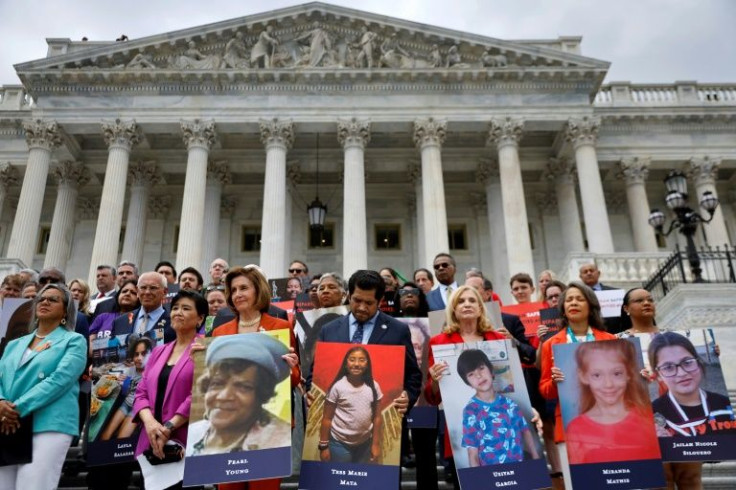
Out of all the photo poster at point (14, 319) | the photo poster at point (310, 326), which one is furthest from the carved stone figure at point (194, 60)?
the photo poster at point (310, 326)

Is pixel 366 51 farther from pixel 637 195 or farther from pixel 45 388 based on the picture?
pixel 45 388

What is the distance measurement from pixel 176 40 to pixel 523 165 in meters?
18.0

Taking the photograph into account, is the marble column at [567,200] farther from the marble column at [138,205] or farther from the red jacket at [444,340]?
the red jacket at [444,340]

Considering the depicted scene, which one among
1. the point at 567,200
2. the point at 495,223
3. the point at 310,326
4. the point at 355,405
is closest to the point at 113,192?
the point at 495,223

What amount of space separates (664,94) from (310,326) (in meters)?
30.4

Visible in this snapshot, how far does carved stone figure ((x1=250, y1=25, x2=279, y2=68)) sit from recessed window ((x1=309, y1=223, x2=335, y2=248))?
908 cm

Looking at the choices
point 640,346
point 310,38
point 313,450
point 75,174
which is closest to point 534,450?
point 640,346

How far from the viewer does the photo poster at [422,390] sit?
6.30 meters

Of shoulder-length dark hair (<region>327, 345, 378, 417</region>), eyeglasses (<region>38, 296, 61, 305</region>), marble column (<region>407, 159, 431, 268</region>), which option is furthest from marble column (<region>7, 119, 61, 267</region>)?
shoulder-length dark hair (<region>327, 345, 378, 417</region>)

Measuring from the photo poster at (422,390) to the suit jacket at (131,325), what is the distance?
275 centimetres

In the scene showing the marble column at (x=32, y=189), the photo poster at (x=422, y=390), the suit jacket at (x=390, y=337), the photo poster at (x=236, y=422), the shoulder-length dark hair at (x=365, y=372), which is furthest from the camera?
the marble column at (x=32, y=189)

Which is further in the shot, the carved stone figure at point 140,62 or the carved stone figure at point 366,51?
the carved stone figure at point 366,51

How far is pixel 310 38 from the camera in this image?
28.0 m

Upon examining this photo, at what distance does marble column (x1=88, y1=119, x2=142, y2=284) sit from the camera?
23.9 metres
